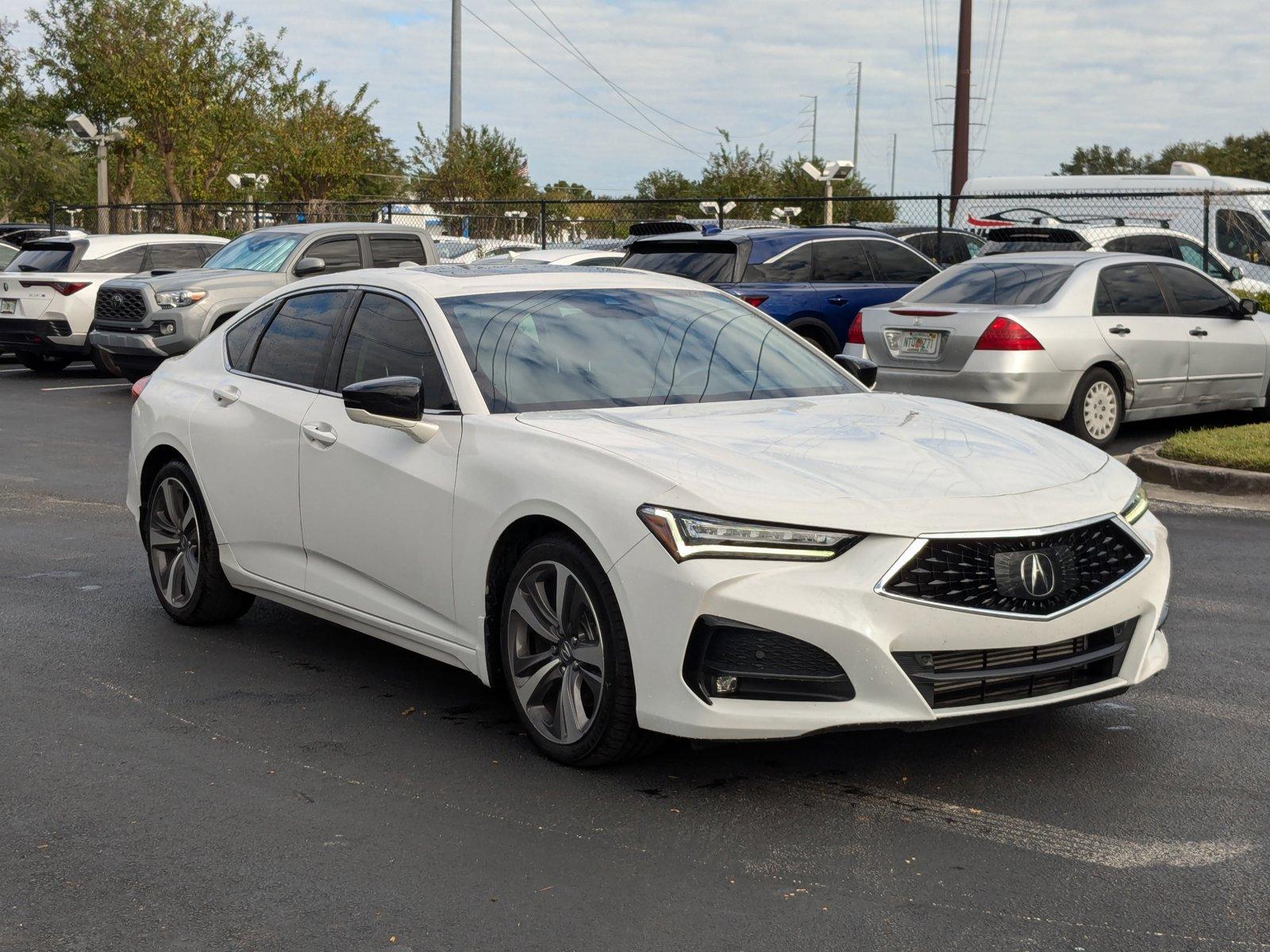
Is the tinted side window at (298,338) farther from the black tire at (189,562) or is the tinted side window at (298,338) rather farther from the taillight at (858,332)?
the taillight at (858,332)

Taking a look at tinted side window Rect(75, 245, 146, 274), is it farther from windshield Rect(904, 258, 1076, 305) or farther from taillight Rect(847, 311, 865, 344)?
windshield Rect(904, 258, 1076, 305)

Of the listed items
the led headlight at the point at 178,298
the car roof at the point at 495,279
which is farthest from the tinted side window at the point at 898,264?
the car roof at the point at 495,279

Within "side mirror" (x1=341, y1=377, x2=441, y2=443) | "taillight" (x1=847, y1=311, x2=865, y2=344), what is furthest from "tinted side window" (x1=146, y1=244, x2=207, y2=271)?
"side mirror" (x1=341, y1=377, x2=441, y2=443)

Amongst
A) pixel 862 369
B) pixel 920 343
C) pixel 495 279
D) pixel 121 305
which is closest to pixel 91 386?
pixel 121 305

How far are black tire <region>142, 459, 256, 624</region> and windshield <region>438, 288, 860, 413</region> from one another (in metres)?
1.77

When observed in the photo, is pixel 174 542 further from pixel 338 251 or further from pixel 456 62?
pixel 456 62

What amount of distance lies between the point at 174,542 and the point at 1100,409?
812 centimetres

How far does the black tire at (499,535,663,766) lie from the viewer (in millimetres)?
4637

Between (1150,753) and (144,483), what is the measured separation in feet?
15.1

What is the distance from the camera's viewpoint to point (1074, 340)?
1230 centimetres

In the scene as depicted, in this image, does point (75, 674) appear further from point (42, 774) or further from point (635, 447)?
point (635, 447)

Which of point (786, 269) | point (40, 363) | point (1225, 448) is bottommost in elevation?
point (40, 363)

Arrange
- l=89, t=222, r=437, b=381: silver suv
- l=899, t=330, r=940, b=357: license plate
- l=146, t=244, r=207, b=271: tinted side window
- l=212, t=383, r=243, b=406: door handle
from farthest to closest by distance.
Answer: l=146, t=244, r=207, b=271: tinted side window, l=89, t=222, r=437, b=381: silver suv, l=899, t=330, r=940, b=357: license plate, l=212, t=383, r=243, b=406: door handle

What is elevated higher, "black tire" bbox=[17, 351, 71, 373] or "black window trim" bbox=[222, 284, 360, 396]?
"black window trim" bbox=[222, 284, 360, 396]
